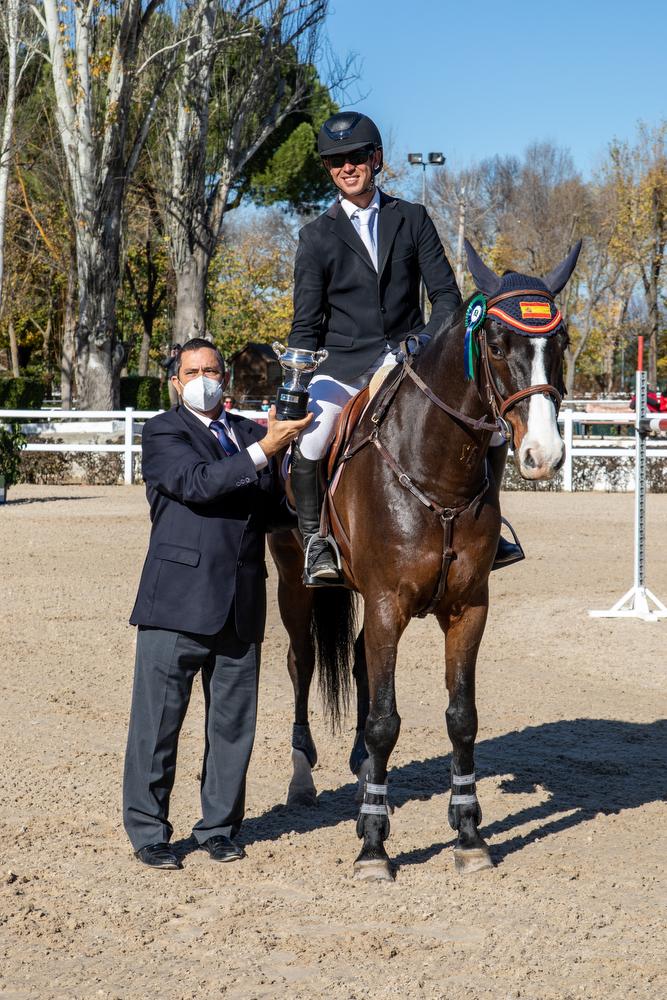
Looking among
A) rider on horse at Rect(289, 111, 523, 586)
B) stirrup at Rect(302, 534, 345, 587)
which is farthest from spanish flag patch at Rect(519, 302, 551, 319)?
stirrup at Rect(302, 534, 345, 587)

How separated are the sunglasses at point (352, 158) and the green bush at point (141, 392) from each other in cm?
4382

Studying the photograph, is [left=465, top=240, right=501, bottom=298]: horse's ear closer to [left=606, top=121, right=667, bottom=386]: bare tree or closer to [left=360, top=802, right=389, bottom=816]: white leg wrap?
[left=360, top=802, right=389, bottom=816]: white leg wrap

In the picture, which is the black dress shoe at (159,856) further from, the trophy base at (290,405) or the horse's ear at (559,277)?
the horse's ear at (559,277)

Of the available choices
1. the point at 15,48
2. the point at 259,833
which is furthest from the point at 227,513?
the point at 15,48

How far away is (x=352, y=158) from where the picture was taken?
5000 mm

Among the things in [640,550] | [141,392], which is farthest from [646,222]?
[640,550]

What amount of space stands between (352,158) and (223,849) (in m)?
2.85

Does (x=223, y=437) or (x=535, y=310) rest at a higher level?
(x=535, y=310)

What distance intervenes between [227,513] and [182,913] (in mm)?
1503

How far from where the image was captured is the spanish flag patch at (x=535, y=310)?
3996 mm

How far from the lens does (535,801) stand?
5.47 m

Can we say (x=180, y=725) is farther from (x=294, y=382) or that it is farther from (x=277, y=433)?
(x=294, y=382)

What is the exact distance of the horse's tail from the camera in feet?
18.7

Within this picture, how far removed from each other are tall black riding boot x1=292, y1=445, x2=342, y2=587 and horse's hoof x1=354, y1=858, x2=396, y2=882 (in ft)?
3.76
